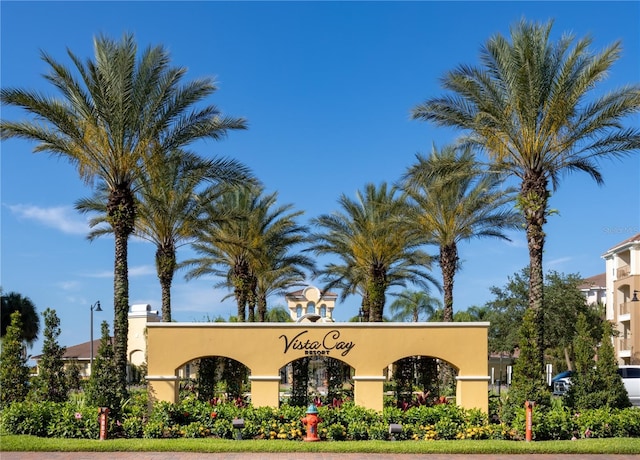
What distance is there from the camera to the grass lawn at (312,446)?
728 inches

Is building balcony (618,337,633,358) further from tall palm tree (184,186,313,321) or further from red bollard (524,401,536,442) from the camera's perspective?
red bollard (524,401,536,442)

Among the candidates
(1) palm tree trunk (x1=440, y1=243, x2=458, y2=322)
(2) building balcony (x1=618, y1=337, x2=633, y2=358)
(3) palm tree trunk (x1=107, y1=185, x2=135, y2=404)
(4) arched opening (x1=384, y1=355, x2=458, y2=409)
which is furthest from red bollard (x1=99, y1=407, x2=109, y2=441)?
(2) building balcony (x1=618, y1=337, x2=633, y2=358)

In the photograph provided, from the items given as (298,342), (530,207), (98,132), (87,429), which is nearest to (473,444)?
A: (298,342)

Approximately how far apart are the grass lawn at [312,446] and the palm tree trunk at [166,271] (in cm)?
1306

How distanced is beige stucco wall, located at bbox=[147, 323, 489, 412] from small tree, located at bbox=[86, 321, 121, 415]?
1.24 m

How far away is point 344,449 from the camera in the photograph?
61.0 feet

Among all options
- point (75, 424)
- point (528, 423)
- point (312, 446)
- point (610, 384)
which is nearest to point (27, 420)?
point (75, 424)

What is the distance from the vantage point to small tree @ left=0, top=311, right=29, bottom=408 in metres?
23.5

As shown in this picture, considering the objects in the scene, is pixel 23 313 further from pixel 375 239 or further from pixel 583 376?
pixel 583 376

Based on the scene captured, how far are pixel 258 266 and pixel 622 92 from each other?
2282 centimetres

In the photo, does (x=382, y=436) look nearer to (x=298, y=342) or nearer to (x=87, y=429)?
(x=298, y=342)

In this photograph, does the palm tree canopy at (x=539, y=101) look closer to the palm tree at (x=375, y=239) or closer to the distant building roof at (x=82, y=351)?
the palm tree at (x=375, y=239)

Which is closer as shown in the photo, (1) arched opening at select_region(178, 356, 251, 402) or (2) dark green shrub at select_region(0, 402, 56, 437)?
(2) dark green shrub at select_region(0, 402, 56, 437)

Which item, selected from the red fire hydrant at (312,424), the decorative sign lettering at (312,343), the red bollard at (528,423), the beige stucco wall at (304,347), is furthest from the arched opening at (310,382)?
the red bollard at (528,423)
